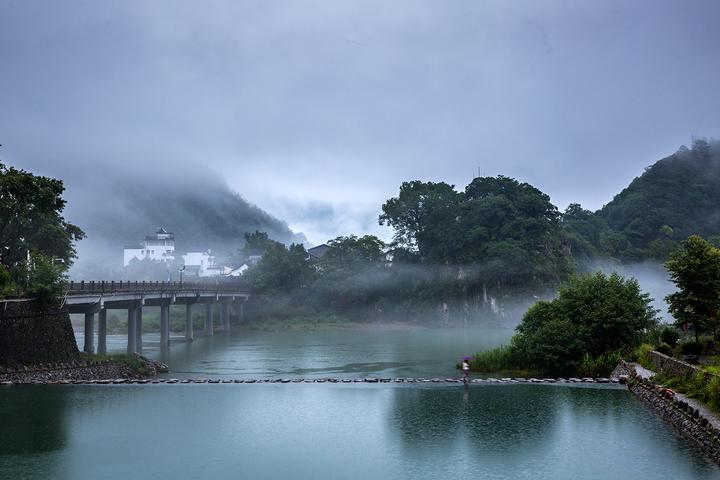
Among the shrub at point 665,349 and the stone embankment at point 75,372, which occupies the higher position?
the shrub at point 665,349

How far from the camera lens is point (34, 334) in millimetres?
47938

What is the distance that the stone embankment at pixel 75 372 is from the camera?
44812 millimetres

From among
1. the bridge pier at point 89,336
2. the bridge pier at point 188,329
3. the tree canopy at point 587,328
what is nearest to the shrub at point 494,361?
the tree canopy at point 587,328

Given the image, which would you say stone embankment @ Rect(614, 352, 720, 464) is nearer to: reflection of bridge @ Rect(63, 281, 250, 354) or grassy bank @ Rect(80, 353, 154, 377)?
grassy bank @ Rect(80, 353, 154, 377)

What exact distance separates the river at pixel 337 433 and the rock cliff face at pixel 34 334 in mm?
4406

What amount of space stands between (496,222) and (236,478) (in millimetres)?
101287

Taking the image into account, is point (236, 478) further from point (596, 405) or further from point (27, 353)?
point (27, 353)

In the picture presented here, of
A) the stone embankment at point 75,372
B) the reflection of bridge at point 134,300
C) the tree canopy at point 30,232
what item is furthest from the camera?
the reflection of bridge at point 134,300

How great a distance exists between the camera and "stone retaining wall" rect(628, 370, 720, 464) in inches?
1035

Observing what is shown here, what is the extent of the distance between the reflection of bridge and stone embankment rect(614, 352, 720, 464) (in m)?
40.4

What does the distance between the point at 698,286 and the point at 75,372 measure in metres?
40.6

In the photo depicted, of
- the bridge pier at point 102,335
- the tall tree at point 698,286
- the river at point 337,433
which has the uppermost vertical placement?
the tall tree at point 698,286

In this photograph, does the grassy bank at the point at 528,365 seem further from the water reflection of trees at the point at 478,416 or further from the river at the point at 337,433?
the water reflection of trees at the point at 478,416

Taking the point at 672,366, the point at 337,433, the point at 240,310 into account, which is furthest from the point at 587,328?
the point at 240,310
